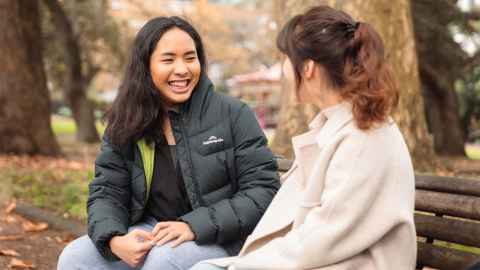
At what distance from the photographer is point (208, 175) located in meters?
2.93

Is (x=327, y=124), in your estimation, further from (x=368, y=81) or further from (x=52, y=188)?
(x=52, y=188)

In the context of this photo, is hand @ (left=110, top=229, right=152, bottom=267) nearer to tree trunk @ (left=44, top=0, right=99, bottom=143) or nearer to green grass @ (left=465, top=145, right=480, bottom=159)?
green grass @ (left=465, top=145, right=480, bottom=159)

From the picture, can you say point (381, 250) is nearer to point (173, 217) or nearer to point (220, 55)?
point (173, 217)

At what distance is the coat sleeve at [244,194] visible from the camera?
2.79 meters

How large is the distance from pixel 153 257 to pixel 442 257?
1.15m

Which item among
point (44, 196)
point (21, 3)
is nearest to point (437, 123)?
point (21, 3)

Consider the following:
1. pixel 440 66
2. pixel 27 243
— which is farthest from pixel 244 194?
pixel 440 66

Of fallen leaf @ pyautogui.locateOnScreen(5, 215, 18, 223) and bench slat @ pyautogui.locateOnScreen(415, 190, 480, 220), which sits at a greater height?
bench slat @ pyautogui.locateOnScreen(415, 190, 480, 220)

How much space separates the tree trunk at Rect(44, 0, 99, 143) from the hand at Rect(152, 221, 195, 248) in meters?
16.5

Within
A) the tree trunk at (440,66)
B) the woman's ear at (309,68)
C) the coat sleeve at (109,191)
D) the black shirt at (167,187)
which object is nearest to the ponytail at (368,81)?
the woman's ear at (309,68)

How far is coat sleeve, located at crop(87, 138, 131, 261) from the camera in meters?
2.93

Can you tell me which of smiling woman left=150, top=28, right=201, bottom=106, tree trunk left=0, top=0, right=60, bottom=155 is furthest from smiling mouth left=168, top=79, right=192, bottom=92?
tree trunk left=0, top=0, right=60, bottom=155

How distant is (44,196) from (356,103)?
17.6 feet

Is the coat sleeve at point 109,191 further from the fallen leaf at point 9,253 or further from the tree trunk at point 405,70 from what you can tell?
the tree trunk at point 405,70
